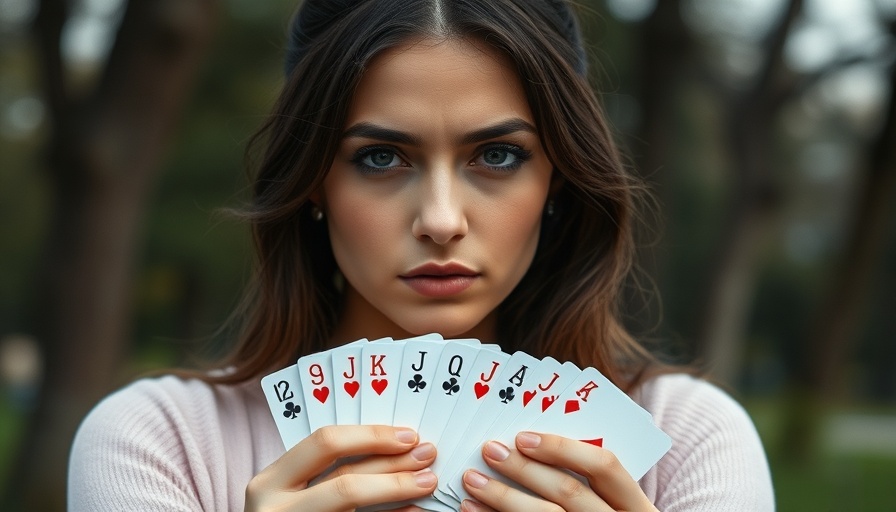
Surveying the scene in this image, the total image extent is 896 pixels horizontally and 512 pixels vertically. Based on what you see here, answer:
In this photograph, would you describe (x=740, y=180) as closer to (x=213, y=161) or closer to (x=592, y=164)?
(x=592, y=164)

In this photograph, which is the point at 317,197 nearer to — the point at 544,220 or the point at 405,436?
the point at 544,220

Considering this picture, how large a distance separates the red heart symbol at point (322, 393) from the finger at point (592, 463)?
0.45 m

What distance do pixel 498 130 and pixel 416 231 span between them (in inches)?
12.7

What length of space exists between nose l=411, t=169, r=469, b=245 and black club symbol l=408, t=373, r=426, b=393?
13.2 inches

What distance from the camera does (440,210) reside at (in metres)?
2.50

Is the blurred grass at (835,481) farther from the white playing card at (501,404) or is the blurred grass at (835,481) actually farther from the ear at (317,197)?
the white playing card at (501,404)

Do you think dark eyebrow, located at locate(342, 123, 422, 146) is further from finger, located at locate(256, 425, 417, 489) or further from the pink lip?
finger, located at locate(256, 425, 417, 489)

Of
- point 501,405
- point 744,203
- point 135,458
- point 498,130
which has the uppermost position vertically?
point 744,203

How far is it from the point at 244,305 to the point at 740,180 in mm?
10896

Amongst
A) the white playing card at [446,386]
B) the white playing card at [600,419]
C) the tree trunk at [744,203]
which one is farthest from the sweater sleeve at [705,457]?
the tree trunk at [744,203]

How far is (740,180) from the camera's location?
1311 cm

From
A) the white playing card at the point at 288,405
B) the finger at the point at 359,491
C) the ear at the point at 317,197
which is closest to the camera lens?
the finger at the point at 359,491

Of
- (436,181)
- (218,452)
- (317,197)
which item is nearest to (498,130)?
(436,181)

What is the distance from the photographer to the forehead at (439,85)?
2557 millimetres
